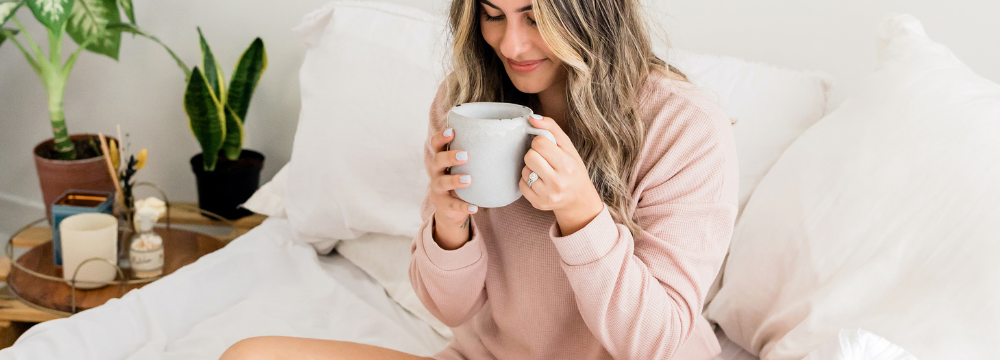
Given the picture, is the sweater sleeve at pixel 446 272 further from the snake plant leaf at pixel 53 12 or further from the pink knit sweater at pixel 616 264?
the snake plant leaf at pixel 53 12

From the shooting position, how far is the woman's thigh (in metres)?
0.82

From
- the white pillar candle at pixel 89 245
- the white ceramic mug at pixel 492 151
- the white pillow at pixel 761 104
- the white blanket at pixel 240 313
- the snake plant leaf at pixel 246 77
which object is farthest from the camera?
the snake plant leaf at pixel 246 77

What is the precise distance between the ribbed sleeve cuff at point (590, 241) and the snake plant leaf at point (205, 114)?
112 cm

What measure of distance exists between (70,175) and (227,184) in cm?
38

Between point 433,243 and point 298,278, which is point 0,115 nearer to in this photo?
point 298,278

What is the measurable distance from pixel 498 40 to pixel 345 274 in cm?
74

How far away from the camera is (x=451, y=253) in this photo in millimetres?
872

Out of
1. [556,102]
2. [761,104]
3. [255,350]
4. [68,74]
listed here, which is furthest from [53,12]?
[761,104]

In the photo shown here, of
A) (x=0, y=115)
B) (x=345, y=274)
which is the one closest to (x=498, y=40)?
(x=345, y=274)

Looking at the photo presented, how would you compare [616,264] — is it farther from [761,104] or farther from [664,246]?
[761,104]

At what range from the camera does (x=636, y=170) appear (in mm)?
855

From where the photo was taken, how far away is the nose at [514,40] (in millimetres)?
771

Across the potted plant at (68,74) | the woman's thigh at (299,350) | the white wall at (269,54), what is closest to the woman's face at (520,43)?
the woman's thigh at (299,350)

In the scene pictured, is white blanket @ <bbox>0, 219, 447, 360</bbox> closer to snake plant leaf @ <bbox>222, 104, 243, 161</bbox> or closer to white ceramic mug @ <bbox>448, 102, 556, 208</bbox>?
snake plant leaf @ <bbox>222, 104, 243, 161</bbox>
